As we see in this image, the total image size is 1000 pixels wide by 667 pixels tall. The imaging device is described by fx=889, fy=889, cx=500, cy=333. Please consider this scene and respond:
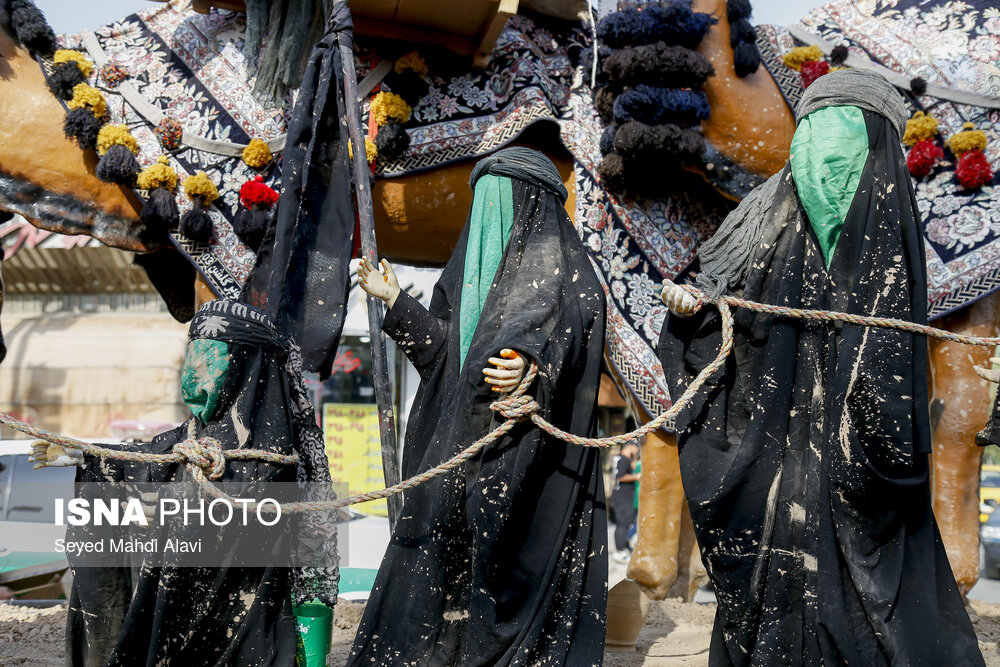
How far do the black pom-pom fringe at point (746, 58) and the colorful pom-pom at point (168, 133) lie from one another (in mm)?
2881

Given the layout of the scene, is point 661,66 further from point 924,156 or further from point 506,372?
point 506,372

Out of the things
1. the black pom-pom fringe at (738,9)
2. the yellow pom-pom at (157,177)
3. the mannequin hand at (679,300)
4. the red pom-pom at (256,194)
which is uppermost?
the black pom-pom fringe at (738,9)

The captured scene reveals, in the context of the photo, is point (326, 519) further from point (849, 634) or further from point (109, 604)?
point (849, 634)

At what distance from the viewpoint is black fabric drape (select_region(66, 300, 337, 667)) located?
9.09 feet

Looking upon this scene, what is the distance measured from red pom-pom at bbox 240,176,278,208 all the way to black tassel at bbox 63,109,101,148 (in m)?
0.79

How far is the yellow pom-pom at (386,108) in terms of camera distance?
179 inches

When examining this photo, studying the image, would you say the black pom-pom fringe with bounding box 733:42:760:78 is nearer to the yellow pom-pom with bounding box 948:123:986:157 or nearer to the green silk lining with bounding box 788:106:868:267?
the yellow pom-pom with bounding box 948:123:986:157

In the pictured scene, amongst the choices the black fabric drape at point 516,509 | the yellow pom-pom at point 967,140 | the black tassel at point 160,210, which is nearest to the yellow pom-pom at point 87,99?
the black tassel at point 160,210

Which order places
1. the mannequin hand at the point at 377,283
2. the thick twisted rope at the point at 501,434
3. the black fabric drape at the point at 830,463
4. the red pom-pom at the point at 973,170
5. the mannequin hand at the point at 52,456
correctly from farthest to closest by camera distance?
the red pom-pom at the point at 973,170, the mannequin hand at the point at 377,283, the mannequin hand at the point at 52,456, the thick twisted rope at the point at 501,434, the black fabric drape at the point at 830,463

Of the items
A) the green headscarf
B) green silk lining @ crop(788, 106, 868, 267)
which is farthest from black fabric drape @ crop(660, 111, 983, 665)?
the green headscarf

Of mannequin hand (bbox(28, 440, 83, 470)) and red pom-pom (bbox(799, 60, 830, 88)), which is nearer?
mannequin hand (bbox(28, 440, 83, 470))

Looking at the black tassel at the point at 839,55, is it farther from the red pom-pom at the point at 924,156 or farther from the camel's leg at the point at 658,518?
the camel's leg at the point at 658,518

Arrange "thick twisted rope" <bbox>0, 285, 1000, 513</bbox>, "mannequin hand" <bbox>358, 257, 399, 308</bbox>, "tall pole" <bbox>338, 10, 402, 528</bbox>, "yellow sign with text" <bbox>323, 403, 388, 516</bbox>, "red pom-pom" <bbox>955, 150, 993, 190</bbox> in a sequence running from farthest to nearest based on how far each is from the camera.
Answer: "yellow sign with text" <bbox>323, 403, 388, 516</bbox>, "red pom-pom" <bbox>955, 150, 993, 190</bbox>, "tall pole" <bbox>338, 10, 402, 528</bbox>, "mannequin hand" <bbox>358, 257, 399, 308</bbox>, "thick twisted rope" <bbox>0, 285, 1000, 513</bbox>

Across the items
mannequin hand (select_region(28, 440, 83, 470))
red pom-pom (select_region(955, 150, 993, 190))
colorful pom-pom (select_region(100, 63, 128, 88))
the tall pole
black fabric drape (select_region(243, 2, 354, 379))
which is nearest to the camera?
mannequin hand (select_region(28, 440, 83, 470))
